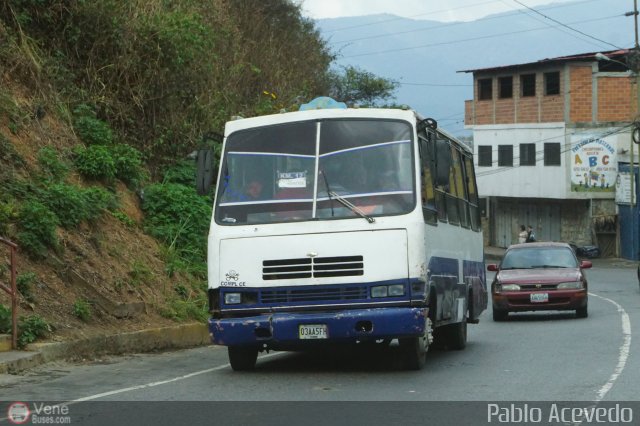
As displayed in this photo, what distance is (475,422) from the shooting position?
9047 mm

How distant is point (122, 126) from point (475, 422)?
14.4m

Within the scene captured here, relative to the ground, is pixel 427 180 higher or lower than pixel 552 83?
lower

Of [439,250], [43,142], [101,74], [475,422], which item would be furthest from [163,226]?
[475,422]

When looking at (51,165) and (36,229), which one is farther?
(51,165)

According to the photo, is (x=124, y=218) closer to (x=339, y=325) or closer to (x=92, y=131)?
(x=92, y=131)

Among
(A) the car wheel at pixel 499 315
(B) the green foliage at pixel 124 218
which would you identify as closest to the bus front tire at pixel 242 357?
(B) the green foliage at pixel 124 218

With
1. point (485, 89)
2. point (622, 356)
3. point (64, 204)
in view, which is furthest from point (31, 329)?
point (485, 89)

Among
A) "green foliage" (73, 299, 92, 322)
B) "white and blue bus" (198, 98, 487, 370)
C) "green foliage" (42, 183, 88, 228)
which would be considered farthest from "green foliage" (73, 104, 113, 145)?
"white and blue bus" (198, 98, 487, 370)

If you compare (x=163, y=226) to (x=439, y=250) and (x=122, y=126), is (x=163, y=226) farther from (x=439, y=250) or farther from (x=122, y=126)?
(x=439, y=250)

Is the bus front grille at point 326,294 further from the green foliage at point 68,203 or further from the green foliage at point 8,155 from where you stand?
the green foliage at point 8,155

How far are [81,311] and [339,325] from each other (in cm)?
461

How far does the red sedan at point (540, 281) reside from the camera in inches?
911

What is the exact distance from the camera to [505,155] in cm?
6562

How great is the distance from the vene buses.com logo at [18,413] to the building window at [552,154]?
174 feet
